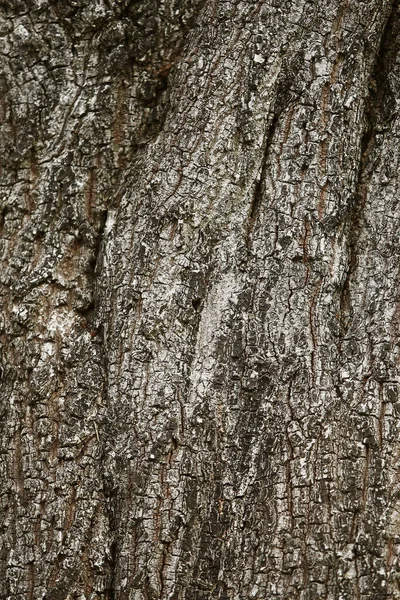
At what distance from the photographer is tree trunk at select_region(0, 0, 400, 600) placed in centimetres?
231

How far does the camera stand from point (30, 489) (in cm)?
248

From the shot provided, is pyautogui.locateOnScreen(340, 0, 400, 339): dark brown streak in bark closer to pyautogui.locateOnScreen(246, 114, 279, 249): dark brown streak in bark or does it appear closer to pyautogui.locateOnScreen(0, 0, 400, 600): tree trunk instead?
pyautogui.locateOnScreen(0, 0, 400, 600): tree trunk

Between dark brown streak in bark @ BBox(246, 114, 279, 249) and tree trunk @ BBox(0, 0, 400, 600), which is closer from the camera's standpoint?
tree trunk @ BBox(0, 0, 400, 600)

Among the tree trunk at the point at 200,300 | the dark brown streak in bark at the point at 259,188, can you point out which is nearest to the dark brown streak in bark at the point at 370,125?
Result: the tree trunk at the point at 200,300

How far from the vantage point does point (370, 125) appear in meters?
2.56

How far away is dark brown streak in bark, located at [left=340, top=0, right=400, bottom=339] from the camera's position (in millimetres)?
2492

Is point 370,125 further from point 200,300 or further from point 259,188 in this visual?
point 200,300

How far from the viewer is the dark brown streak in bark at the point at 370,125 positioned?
98.1 inches

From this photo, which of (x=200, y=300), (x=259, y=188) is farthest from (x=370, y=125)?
(x=200, y=300)

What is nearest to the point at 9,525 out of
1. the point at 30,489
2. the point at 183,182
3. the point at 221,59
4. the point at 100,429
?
the point at 30,489

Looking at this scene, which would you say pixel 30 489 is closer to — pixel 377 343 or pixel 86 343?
pixel 86 343

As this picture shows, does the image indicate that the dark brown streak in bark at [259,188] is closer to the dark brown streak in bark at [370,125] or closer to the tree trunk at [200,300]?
the tree trunk at [200,300]

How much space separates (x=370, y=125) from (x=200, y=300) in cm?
77

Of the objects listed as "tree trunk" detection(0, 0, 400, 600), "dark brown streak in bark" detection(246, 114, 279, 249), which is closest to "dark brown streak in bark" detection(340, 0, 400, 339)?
"tree trunk" detection(0, 0, 400, 600)
